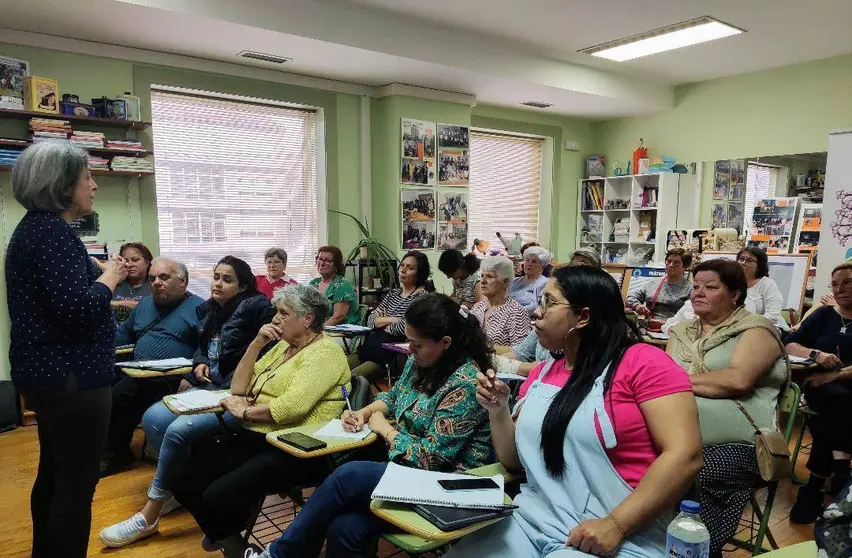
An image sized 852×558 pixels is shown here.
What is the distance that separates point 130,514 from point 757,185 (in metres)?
6.34

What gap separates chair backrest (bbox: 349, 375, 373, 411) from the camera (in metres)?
2.37

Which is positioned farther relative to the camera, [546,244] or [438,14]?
[546,244]

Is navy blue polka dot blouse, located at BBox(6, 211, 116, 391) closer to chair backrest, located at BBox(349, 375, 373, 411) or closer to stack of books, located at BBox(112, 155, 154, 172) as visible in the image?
chair backrest, located at BBox(349, 375, 373, 411)

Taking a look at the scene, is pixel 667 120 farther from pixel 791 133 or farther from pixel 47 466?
pixel 47 466

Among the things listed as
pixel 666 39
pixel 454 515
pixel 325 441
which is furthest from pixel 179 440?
pixel 666 39

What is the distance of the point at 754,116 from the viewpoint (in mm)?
6141

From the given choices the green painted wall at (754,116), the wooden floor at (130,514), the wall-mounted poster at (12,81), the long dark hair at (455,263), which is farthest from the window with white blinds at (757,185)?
the wall-mounted poster at (12,81)

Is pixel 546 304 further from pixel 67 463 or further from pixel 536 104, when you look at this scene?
pixel 536 104

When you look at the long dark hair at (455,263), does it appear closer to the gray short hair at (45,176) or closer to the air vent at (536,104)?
the air vent at (536,104)

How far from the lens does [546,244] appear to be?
7.54 metres

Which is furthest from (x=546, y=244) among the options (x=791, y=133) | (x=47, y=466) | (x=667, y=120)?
(x=47, y=466)

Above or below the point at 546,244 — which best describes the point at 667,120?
above

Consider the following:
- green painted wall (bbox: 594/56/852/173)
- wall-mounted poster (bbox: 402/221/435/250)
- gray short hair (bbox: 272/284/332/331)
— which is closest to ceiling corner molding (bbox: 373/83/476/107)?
wall-mounted poster (bbox: 402/221/435/250)

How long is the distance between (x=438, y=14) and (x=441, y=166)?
5.63ft
